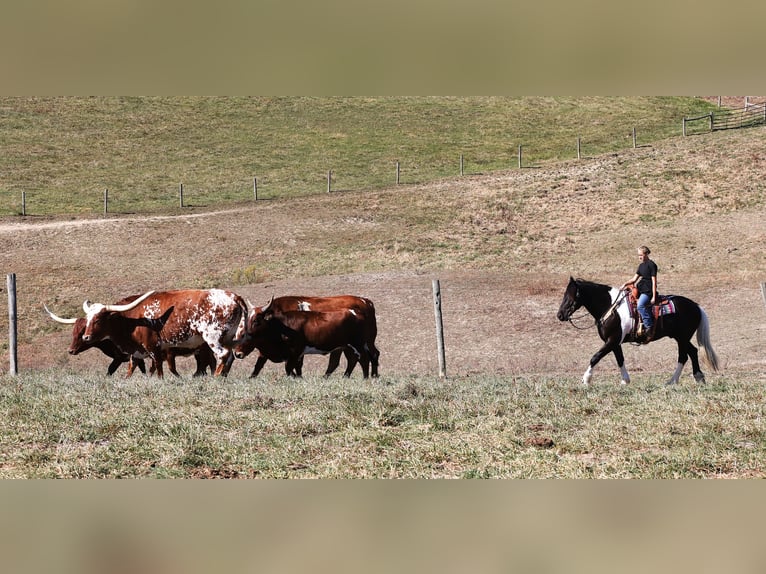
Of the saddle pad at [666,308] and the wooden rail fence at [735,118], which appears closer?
the saddle pad at [666,308]

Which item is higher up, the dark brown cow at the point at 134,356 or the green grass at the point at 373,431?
the dark brown cow at the point at 134,356

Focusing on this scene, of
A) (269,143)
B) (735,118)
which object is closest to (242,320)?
(269,143)

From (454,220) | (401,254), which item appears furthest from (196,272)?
(454,220)

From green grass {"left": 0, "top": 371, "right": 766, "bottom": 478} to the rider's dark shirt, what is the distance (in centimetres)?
297

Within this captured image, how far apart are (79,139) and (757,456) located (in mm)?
58606

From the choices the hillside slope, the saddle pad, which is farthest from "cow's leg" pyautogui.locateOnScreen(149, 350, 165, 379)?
the saddle pad

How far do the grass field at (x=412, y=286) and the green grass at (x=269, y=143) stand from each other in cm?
34

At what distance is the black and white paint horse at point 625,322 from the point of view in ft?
48.0

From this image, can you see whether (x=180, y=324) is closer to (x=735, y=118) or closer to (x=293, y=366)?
(x=293, y=366)

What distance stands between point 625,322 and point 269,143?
48092mm

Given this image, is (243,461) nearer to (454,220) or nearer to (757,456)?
(757,456)

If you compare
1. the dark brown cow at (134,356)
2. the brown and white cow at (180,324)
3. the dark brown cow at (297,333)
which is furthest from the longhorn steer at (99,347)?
the dark brown cow at (297,333)

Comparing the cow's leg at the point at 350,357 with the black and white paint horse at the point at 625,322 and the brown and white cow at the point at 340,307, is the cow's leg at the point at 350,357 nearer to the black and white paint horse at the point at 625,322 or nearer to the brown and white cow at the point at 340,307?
the brown and white cow at the point at 340,307

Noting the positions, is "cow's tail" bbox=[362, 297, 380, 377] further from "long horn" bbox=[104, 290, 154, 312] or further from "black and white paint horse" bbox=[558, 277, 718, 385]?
"long horn" bbox=[104, 290, 154, 312]
